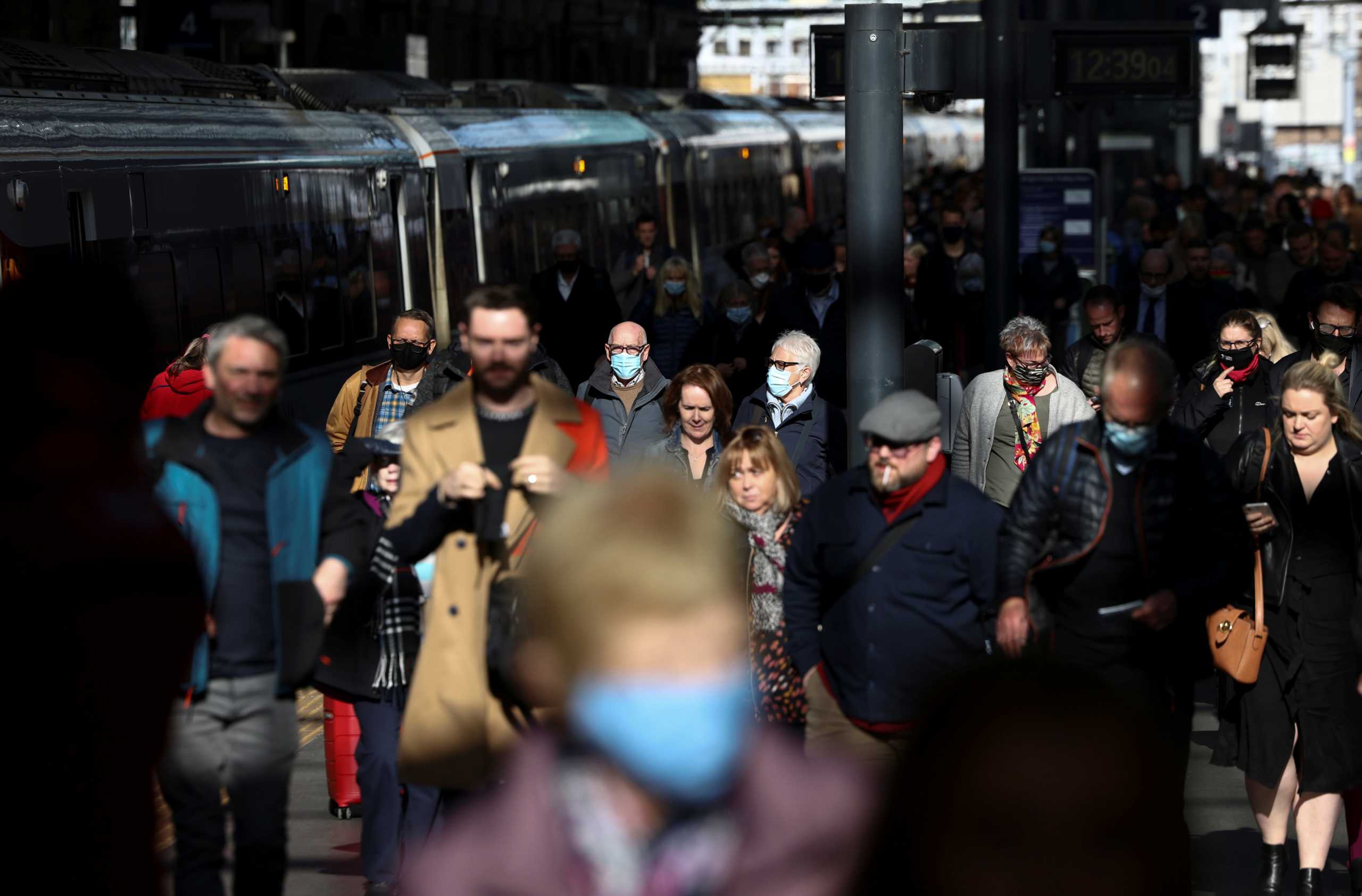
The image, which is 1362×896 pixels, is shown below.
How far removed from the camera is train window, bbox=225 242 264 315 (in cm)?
1267

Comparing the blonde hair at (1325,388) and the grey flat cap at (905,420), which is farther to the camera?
the blonde hair at (1325,388)

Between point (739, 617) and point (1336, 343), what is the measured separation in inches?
279

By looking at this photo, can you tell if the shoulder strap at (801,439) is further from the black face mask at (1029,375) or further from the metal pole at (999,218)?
the metal pole at (999,218)

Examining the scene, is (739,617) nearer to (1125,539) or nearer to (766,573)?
(1125,539)

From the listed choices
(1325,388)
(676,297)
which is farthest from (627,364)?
(676,297)

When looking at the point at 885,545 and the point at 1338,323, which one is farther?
the point at 1338,323

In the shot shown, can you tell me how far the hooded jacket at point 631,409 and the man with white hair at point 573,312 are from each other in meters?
4.66

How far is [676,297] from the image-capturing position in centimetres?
1397

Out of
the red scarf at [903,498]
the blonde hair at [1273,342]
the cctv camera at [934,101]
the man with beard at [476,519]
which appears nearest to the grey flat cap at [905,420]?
the red scarf at [903,498]

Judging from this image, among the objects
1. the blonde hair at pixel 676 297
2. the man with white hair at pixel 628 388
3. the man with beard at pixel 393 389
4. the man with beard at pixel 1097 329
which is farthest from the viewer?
the blonde hair at pixel 676 297

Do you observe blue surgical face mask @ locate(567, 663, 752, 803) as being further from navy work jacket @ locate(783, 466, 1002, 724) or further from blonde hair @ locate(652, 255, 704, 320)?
blonde hair @ locate(652, 255, 704, 320)

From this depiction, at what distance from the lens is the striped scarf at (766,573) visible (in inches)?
249

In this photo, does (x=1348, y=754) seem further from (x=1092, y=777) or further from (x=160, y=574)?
(x=1092, y=777)

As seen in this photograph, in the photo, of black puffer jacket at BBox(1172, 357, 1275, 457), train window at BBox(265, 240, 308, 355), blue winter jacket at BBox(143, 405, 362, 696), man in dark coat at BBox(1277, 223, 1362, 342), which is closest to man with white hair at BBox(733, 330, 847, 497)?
black puffer jacket at BBox(1172, 357, 1275, 457)
